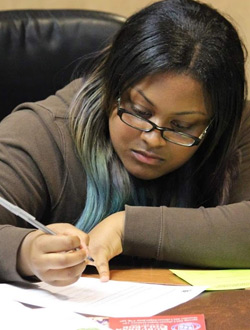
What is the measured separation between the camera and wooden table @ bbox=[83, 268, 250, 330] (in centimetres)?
106

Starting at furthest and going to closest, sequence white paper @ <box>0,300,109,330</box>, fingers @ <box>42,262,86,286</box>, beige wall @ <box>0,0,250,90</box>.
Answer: beige wall @ <box>0,0,250,90</box> → fingers @ <box>42,262,86,286</box> → white paper @ <box>0,300,109,330</box>

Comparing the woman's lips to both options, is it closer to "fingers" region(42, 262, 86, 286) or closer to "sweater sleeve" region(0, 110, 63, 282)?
"sweater sleeve" region(0, 110, 63, 282)

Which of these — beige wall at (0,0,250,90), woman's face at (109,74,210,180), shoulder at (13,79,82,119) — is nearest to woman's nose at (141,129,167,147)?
woman's face at (109,74,210,180)

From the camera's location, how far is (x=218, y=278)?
49.4 inches

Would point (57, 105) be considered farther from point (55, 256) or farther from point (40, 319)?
point (40, 319)

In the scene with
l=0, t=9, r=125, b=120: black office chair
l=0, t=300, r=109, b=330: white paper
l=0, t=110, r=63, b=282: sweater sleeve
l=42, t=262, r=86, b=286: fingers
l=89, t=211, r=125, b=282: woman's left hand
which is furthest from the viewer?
l=0, t=9, r=125, b=120: black office chair

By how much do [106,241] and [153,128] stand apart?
0.75 feet

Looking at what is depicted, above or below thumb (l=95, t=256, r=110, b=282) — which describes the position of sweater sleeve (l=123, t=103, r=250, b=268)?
above

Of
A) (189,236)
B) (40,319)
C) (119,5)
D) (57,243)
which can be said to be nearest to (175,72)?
(189,236)

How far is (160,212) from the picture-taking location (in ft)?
4.38

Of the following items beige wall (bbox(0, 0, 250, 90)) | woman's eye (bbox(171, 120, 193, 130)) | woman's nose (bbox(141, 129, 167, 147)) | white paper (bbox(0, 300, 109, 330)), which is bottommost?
white paper (bbox(0, 300, 109, 330))

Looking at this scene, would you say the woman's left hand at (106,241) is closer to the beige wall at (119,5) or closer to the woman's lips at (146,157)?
the woman's lips at (146,157)

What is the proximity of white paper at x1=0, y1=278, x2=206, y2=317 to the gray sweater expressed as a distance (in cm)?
6

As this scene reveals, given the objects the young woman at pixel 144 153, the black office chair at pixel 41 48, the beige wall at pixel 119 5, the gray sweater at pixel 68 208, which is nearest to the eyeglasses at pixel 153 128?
the young woman at pixel 144 153
